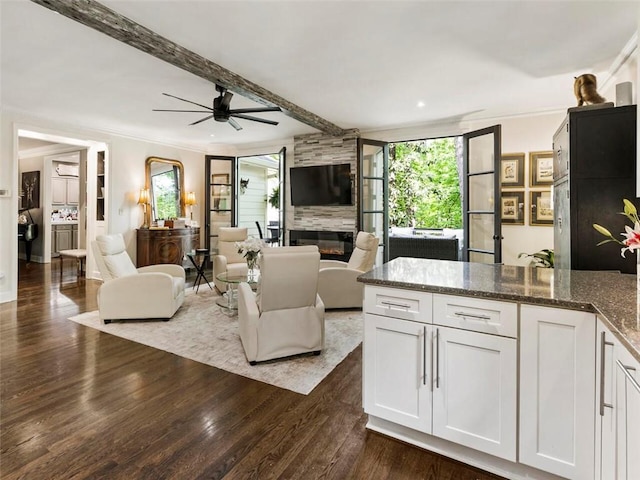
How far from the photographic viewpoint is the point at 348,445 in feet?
6.01

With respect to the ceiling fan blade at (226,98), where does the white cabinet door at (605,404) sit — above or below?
below

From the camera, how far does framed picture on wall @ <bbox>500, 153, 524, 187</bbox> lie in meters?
4.77

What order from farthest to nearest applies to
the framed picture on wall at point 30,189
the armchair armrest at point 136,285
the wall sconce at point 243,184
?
the framed picture on wall at point 30,189 < the wall sconce at point 243,184 < the armchair armrest at point 136,285

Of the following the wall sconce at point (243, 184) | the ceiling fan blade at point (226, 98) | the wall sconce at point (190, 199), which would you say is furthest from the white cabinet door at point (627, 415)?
the wall sconce at point (243, 184)

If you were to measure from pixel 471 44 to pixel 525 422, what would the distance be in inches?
113

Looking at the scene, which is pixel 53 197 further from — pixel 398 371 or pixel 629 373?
pixel 629 373

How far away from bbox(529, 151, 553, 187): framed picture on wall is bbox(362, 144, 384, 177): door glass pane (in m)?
2.16

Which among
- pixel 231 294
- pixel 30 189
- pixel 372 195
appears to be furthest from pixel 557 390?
pixel 30 189

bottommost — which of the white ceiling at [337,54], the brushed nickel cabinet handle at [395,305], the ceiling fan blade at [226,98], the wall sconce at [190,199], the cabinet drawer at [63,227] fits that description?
the brushed nickel cabinet handle at [395,305]

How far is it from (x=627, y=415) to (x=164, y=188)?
23.7 feet

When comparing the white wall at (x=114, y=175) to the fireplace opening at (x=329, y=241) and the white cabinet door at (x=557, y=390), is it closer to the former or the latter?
the fireplace opening at (x=329, y=241)

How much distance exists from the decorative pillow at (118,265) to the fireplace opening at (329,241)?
3.04 meters

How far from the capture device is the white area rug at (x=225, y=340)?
263cm

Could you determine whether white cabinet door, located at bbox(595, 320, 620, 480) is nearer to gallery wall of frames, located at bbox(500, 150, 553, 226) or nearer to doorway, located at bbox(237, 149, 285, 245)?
gallery wall of frames, located at bbox(500, 150, 553, 226)
